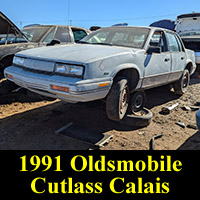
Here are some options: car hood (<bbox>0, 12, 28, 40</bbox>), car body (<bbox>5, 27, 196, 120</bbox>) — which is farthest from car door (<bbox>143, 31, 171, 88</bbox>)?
car hood (<bbox>0, 12, 28, 40</bbox>)

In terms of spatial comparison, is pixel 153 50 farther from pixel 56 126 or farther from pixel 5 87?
pixel 5 87

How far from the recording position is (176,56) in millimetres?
4848

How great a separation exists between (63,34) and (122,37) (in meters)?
2.24

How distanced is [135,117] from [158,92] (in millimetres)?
2634

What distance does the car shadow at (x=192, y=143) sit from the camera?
307 cm

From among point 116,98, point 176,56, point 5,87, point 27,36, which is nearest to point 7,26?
point 27,36

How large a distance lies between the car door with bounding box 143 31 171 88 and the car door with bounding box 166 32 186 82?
22cm

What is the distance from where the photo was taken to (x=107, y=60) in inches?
116

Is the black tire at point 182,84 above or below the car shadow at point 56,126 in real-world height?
above

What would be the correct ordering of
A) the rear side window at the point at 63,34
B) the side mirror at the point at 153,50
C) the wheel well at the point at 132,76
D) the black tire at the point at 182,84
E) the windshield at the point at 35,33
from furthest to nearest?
the rear side window at the point at 63,34 → the black tire at the point at 182,84 → the windshield at the point at 35,33 → the side mirror at the point at 153,50 → the wheel well at the point at 132,76

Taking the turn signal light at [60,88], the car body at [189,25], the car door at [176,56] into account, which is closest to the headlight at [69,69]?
the turn signal light at [60,88]

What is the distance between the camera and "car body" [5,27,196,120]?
2.76m

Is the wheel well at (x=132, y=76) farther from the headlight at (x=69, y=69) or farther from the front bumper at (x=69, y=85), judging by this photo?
the headlight at (x=69, y=69)

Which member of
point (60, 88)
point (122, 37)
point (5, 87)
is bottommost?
point (5, 87)
